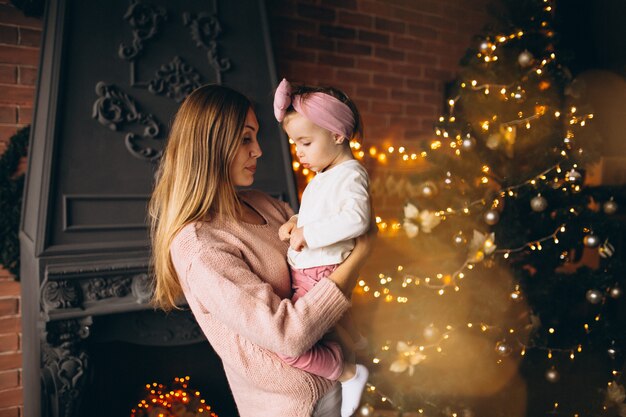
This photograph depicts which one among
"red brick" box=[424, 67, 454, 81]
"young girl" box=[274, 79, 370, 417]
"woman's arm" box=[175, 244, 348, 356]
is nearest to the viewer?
"woman's arm" box=[175, 244, 348, 356]

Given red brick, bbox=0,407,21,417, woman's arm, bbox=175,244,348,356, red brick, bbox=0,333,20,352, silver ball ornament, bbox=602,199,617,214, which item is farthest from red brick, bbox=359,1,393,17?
red brick, bbox=0,407,21,417

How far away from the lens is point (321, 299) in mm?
1172

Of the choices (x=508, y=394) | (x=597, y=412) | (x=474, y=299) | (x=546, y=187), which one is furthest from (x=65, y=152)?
(x=597, y=412)

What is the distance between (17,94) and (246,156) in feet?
4.97

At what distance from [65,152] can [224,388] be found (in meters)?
1.37

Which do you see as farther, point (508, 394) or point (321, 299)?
point (508, 394)

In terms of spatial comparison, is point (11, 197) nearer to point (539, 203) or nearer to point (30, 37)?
point (30, 37)

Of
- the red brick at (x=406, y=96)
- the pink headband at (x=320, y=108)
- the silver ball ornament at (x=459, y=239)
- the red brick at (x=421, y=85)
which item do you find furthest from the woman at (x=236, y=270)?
the red brick at (x=421, y=85)

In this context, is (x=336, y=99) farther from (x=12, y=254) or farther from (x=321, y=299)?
(x=12, y=254)

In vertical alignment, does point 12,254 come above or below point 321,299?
below

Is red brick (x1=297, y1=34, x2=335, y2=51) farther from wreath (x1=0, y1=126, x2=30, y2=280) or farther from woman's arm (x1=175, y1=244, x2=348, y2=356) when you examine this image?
woman's arm (x1=175, y1=244, x2=348, y2=356)

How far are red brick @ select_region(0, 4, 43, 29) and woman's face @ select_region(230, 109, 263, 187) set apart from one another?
153 centimetres

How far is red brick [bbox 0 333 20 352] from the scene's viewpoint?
2278 millimetres

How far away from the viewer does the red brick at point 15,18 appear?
2184 mm
